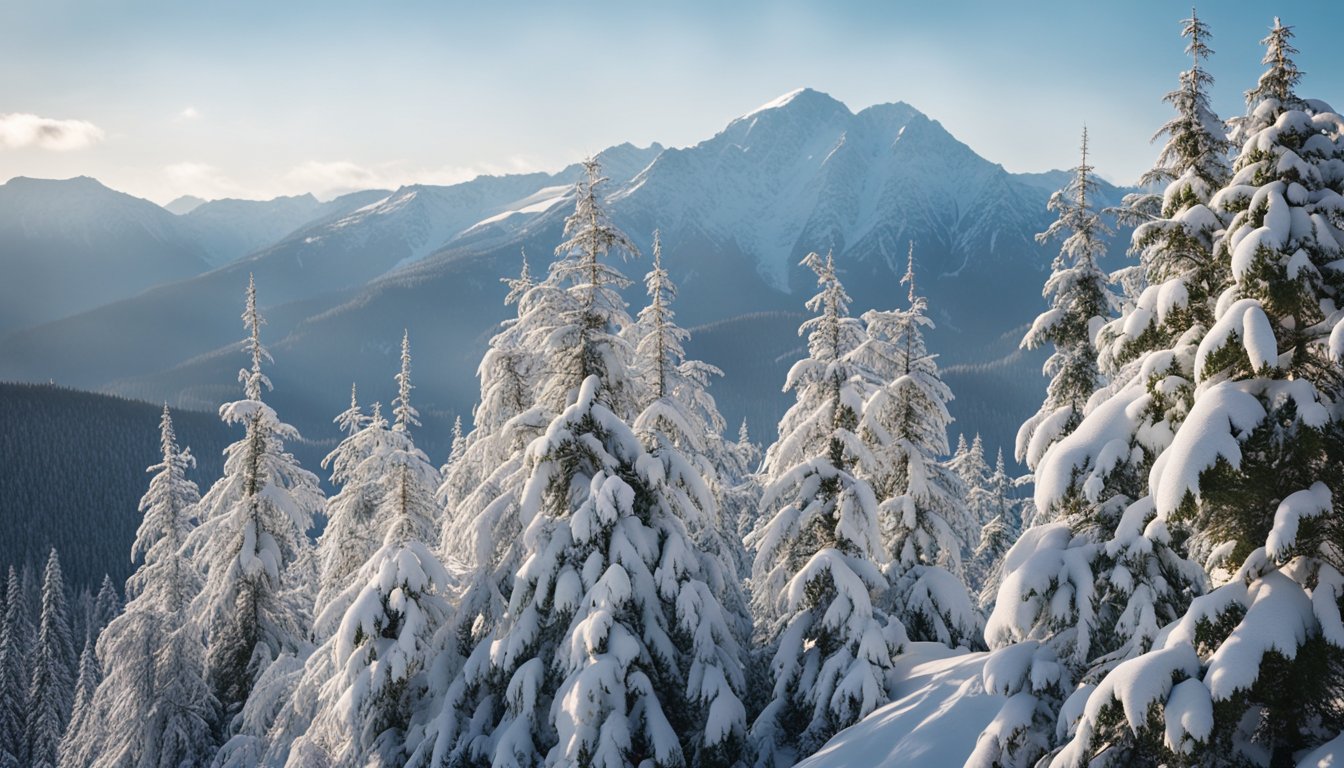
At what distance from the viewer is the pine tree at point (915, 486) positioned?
1919 cm

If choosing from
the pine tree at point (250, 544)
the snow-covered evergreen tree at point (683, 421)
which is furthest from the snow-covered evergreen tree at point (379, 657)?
the snow-covered evergreen tree at point (683, 421)

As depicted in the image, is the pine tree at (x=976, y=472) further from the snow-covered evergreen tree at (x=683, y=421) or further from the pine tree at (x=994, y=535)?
the snow-covered evergreen tree at (x=683, y=421)

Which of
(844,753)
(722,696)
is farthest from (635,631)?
(844,753)

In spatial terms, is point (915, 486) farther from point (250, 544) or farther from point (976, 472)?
point (976, 472)

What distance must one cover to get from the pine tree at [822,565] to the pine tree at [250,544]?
1228 centimetres

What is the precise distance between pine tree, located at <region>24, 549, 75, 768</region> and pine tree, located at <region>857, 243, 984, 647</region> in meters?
40.1

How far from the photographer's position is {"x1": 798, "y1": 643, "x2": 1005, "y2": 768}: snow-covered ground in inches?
471

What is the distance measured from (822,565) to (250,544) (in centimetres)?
1417

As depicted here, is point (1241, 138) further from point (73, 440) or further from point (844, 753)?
point (73, 440)

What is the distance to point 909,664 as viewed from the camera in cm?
1688

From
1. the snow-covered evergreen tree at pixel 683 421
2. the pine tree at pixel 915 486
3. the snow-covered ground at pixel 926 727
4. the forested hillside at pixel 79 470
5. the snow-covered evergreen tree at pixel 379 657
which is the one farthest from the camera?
the forested hillside at pixel 79 470

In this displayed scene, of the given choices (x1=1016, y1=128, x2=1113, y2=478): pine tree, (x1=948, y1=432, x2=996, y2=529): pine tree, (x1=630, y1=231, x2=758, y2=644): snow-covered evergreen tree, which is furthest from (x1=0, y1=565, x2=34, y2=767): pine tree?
(x1=1016, y1=128, x2=1113, y2=478): pine tree

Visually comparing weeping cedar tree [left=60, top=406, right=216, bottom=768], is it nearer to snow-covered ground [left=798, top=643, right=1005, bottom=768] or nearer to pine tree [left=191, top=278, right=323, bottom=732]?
pine tree [left=191, top=278, right=323, bottom=732]

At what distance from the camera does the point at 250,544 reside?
830 inches
